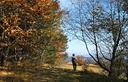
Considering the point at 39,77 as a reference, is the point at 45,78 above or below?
below

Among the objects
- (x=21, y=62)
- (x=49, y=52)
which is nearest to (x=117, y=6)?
(x=21, y=62)

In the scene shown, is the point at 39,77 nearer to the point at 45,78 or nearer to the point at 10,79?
the point at 45,78

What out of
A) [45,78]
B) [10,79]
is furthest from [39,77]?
[10,79]

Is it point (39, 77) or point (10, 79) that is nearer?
point (10, 79)

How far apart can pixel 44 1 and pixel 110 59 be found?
8.06 m

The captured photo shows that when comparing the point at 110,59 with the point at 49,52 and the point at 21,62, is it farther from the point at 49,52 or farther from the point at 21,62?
the point at 49,52

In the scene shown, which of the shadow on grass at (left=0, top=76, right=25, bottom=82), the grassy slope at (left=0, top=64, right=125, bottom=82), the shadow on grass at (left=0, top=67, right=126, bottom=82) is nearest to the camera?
the shadow on grass at (left=0, top=76, right=25, bottom=82)

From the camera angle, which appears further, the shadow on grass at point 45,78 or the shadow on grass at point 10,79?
the shadow on grass at point 45,78

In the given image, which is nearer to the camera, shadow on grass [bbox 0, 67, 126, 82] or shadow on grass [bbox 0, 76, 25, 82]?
shadow on grass [bbox 0, 76, 25, 82]

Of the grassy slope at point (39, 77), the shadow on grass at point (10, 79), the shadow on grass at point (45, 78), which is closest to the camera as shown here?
the shadow on grass at point (10, 79)

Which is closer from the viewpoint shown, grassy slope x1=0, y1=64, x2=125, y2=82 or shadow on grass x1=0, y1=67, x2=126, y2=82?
shadow on grass x1=0, y1=67, x2=126, y2=82

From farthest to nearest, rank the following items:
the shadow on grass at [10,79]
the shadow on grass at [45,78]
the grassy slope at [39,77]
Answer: the grassy slope at [39,77]
the shadow on grass at [45,78]
the shadow on grass at [10,79]

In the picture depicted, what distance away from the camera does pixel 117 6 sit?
32844 millimetres

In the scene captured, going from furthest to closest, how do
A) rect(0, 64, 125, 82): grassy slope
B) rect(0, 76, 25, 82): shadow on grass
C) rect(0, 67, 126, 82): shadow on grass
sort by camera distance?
1. rect(0, 64, 125, 82): grassy slope
2. rect(0, 67, 126, 82): shadow on grass
3. rect(0, 76, 25, 82): shadow on grass
